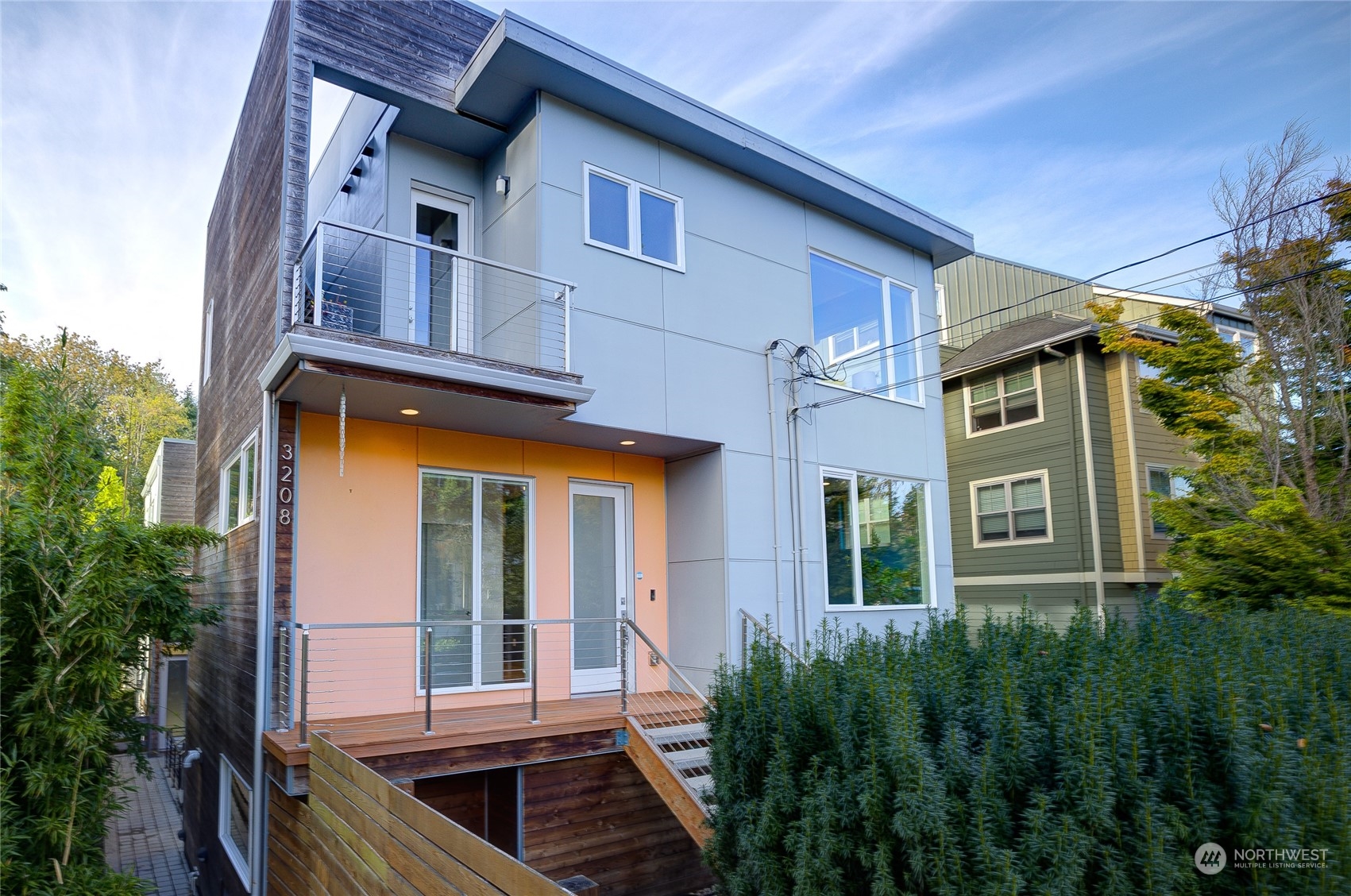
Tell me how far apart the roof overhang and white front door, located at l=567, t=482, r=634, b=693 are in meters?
3.86

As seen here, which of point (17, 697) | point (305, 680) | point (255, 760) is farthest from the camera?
point (255, 760)

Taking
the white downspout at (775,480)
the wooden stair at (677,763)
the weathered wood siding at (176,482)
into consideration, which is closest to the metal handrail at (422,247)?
the white downspout at (775,480)

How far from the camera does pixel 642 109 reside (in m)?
→ 8.35

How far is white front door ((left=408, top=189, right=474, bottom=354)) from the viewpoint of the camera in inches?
332

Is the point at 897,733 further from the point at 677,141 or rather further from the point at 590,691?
the point at 677,141

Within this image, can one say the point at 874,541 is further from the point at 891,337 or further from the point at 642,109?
the point at 642,109

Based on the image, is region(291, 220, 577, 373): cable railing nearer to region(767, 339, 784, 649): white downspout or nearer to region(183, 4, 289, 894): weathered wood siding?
region(183, 4, 289, 894): weathered wood siding

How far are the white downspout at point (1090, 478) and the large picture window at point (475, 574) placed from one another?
34.2ft

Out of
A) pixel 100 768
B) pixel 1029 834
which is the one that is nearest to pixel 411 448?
pixel 100 768

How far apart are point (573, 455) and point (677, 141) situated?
11.6 feet

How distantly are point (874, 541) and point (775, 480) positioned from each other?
5.78 ft

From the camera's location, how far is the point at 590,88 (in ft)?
26.2

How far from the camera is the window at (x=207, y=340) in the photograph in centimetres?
1198

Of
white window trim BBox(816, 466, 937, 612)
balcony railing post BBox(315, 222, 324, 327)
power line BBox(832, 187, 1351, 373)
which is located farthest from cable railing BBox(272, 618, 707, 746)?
power line BBox(832, 187, 1351, 373)
